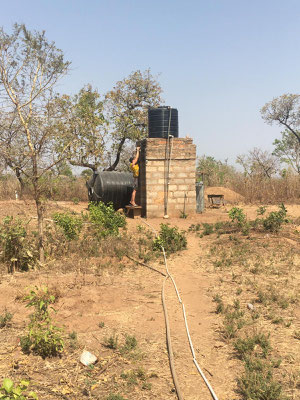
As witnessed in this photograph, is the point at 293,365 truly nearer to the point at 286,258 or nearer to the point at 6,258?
the point at 286,258

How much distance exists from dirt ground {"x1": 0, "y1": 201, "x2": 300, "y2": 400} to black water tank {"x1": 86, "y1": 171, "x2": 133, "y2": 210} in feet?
19.2

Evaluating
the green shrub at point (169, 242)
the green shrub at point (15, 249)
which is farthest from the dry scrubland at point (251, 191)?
the green shrub at point (15, 249)

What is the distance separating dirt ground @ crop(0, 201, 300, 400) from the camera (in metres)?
3.16

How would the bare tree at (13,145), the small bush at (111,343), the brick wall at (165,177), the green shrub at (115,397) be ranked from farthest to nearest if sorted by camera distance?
the brick wall at (165,177)
the bare tree at (13,145)
the small bush at (111,343)
the green shrub at (115,397)

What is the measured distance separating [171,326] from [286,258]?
3368mm

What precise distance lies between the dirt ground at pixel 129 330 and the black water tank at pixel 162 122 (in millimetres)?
5545

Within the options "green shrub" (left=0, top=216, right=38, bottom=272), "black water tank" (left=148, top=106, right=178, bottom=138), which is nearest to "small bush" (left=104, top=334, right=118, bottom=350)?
"green shrub" (left=0, top=216, right=38, bottom=272)

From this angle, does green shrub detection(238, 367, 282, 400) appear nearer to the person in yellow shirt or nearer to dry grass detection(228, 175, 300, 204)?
the person in yellow shirt

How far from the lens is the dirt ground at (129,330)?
3.16m

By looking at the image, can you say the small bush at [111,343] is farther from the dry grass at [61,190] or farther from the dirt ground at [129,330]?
the dry grass at [61,190]

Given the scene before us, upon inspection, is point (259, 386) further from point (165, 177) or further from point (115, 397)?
point (165, 177)

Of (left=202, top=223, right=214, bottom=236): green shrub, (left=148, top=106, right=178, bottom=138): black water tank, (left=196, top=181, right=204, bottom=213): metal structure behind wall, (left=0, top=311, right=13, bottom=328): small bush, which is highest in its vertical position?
(left=148, top=106, right=178, bottom=138): black water tank

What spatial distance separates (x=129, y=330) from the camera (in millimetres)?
4246

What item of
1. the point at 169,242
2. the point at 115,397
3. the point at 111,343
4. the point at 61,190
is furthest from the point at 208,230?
the point at 61,190
